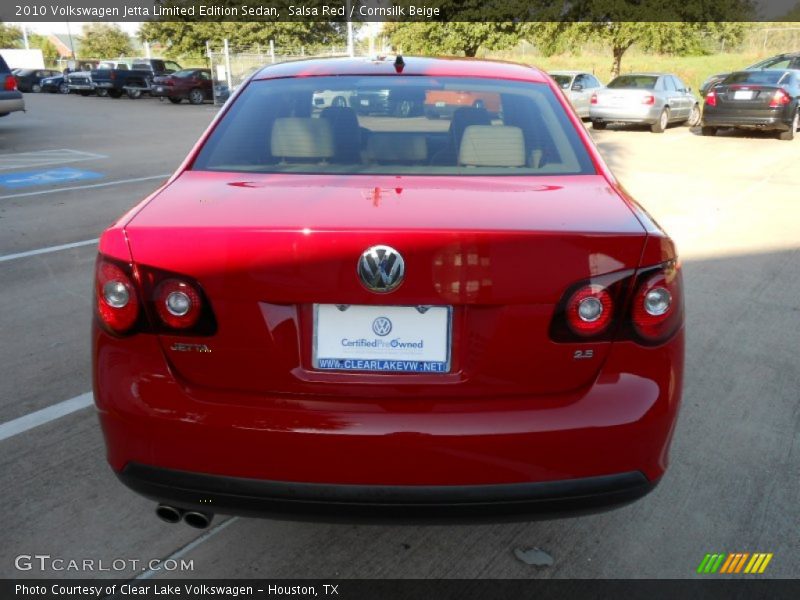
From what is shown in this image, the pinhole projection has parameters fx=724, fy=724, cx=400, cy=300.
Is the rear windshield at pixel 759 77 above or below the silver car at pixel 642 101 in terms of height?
above

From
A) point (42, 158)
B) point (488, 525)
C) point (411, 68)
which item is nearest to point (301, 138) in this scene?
point (411, 68)

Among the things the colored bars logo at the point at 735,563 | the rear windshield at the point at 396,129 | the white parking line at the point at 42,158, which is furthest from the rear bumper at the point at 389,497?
the white parking line at the point at 42,158

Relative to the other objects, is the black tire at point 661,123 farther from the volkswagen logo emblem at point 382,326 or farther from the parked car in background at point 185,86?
the parked car in background at point 185,86

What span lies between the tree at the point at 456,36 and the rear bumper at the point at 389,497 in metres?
30.6

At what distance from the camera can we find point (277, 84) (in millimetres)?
3166

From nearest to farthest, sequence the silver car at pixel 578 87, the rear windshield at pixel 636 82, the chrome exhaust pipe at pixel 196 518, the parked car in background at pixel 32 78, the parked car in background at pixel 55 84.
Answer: the chrome exhaust pipe at pixel 196 518, the rear windshield at pixel 636 82, the silver car at pixel 578 87, the parked car in background at pixel 55 84, the parked car in background at pixel 32 78

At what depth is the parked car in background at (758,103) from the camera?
52.8ft

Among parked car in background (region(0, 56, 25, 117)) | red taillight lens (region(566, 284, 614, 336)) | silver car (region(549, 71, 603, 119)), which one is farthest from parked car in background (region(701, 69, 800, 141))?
red taillight lens (region(566, 284, 614, 336))

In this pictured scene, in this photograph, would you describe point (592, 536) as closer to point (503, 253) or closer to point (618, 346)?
point (618, 346)

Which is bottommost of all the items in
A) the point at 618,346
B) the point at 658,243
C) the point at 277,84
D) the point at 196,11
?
the point at 618,346

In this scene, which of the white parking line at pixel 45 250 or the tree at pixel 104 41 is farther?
the tree at pixel 104 41
